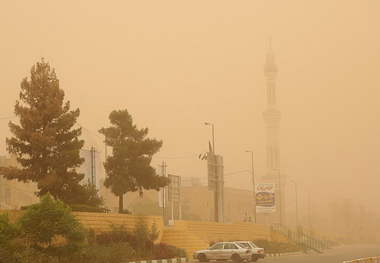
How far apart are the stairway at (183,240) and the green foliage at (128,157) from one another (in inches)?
127

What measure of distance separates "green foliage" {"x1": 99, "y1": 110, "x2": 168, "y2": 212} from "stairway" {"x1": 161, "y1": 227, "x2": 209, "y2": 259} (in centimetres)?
322

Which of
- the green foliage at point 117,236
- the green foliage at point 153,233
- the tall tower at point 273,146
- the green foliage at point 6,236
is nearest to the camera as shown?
the green foliage at point 6,236

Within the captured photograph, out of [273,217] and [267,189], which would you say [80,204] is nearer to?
[267,189]

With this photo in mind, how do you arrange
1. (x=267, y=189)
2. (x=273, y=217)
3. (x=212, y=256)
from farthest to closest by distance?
(x=273, y=217) < (x=267, y=189) < (x=212, y=256)

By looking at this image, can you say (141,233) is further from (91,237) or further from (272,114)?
(272,114)

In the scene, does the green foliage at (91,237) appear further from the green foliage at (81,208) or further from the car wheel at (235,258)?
the car wheel at (235,258)

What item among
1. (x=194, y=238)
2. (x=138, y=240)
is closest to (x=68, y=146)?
(x=138, y=240)

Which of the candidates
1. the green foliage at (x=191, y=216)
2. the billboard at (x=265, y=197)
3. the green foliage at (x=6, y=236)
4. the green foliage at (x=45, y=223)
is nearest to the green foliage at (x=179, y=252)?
the green foliage at (x=45, y=223)

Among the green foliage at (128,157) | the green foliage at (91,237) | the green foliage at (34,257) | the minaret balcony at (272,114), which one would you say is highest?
the minaret balcony at (272,114)

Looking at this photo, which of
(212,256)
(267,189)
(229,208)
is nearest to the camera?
(212,256)

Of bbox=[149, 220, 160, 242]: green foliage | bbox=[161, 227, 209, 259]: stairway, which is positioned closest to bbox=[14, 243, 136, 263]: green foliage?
bbox=[149, 220, 160, 242]: green foliage

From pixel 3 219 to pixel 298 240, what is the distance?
5032 cm

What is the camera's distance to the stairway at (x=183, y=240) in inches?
1629

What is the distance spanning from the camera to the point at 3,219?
973 inches
